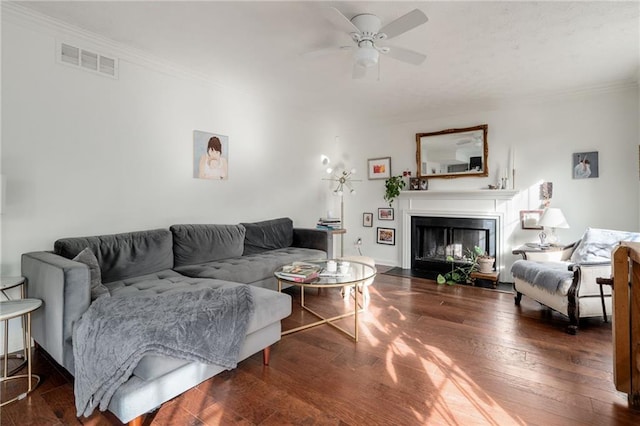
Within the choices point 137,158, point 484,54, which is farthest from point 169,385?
point 484,54

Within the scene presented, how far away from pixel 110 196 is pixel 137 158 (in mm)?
438

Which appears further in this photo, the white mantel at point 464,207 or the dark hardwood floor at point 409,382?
Result: the white mantel at point 464,207

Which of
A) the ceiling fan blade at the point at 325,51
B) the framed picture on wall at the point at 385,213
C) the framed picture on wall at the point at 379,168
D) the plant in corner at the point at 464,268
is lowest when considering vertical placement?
the plant in corner at the point at 464,268

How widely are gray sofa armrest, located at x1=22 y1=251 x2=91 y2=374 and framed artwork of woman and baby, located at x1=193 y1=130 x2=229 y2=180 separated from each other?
1.80m

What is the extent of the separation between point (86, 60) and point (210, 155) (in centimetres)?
136

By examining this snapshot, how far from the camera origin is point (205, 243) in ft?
10.4

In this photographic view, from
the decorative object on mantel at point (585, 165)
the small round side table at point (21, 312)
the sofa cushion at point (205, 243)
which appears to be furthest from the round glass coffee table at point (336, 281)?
the decorative object on mantel at point (585, 165)

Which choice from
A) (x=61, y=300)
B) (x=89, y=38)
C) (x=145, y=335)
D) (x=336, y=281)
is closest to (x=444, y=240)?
(x=336, y=281)

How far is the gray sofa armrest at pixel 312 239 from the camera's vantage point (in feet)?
13.3

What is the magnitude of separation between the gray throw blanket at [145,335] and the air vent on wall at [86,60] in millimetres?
2057

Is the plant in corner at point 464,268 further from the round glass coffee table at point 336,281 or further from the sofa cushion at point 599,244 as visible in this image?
the round glass coffee table at point 336,281

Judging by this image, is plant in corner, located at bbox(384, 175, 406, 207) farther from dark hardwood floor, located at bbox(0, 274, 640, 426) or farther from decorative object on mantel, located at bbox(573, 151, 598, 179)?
dark hardwood floor, located at bbox(0, 274, 640, 426)

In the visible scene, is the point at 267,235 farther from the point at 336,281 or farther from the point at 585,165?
the point at 585,165

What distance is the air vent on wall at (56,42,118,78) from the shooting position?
2469mm
